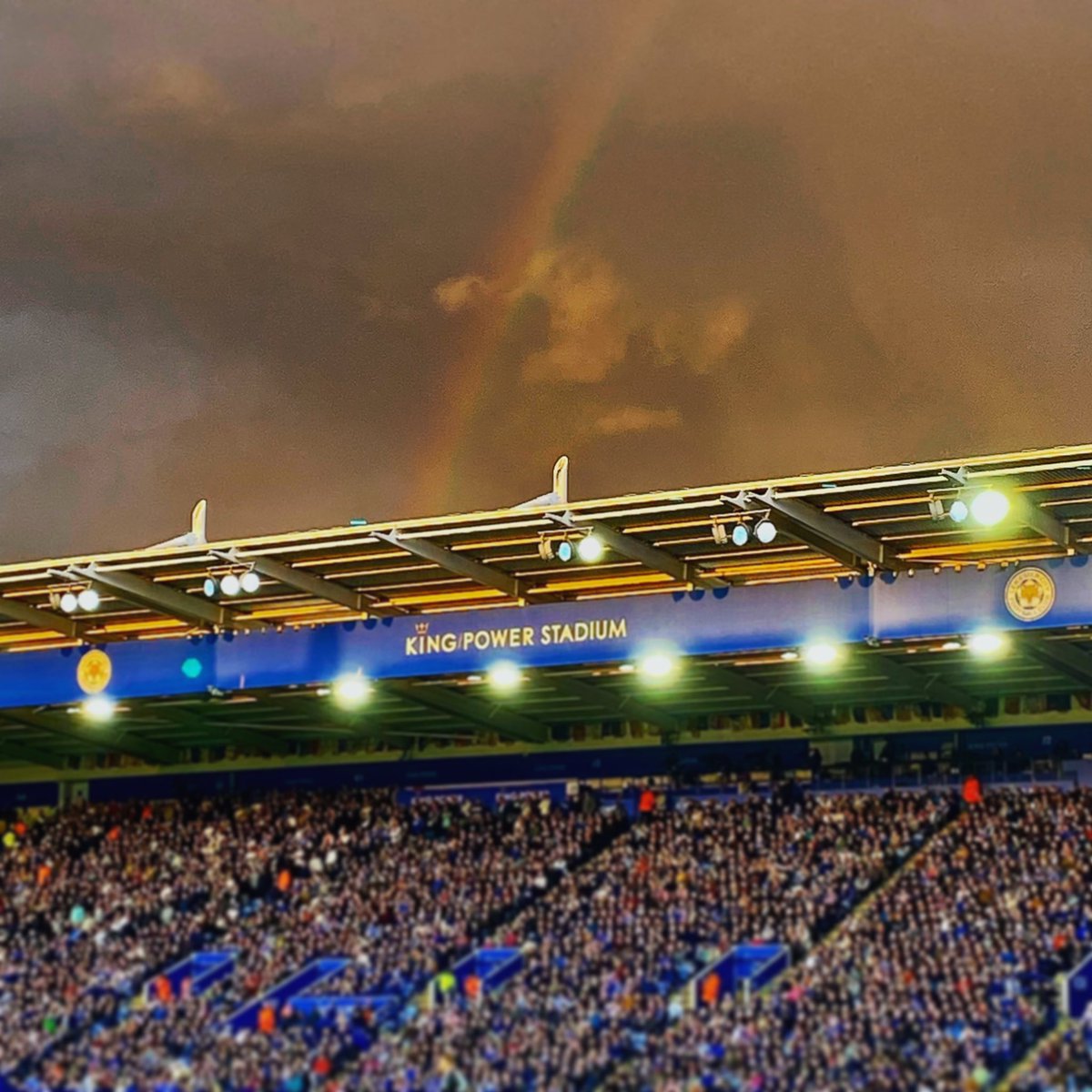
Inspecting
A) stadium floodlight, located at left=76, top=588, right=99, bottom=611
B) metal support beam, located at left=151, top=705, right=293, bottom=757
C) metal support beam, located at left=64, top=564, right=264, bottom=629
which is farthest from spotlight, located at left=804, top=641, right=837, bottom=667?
metal support beam, located at left=151, top=705, right=293, bottom=757

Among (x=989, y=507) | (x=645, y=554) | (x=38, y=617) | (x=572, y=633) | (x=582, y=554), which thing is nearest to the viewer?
(x=989, y=507)

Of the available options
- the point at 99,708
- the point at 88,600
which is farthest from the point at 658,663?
the point at 99,708

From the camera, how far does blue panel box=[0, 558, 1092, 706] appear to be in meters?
35.1

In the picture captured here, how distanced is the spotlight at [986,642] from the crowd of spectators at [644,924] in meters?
4.29

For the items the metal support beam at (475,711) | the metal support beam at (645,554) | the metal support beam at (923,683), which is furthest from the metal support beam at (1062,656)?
the metal support beam at (475,711)

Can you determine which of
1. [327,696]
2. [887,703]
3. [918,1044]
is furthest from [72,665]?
[918,1044]

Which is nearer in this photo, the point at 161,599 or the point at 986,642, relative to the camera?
the point at 986,642

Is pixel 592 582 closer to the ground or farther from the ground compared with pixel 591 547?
farther from the ground

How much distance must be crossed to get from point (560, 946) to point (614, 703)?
23.2ft

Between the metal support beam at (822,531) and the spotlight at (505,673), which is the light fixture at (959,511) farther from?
the spotlight at (505,673)

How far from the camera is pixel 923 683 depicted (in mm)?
39969

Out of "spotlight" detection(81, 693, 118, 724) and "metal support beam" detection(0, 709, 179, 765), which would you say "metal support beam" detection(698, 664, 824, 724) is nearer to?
"spotlight" detection(81, 693, 118, 724)

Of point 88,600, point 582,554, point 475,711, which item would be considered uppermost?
point 88,600

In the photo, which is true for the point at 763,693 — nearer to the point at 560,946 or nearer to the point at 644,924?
the point at 644,924
